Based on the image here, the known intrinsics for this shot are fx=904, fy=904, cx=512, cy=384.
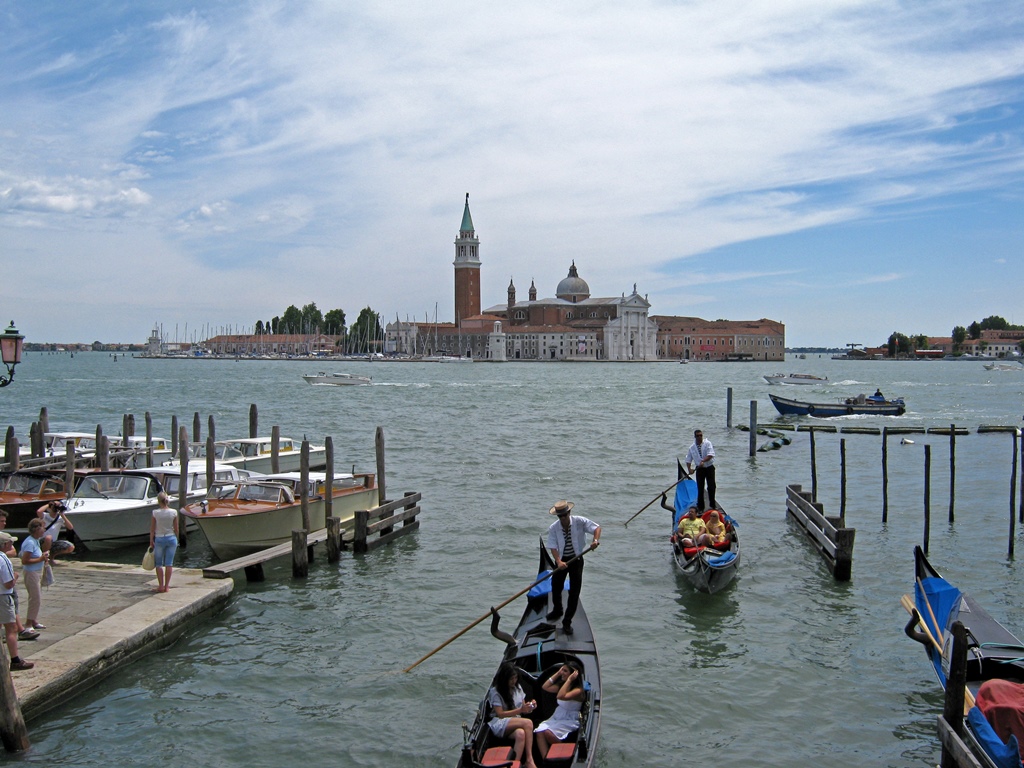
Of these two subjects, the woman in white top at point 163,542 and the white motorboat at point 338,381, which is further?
the white motorboat at point 338,381

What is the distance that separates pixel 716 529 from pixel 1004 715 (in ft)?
20.9

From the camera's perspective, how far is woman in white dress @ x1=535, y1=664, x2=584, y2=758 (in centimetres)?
639

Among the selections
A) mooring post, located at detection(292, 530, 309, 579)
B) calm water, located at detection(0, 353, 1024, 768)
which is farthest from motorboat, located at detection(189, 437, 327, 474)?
mooring post, located at detection(292, 530, 309, 579)

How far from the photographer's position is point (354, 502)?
1489 centimetres

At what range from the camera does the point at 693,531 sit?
1229 centimetres

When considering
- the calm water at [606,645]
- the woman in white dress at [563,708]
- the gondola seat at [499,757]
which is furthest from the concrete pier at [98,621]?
the woman in white dress at [563,708]

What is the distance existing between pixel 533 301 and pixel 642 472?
434 feet

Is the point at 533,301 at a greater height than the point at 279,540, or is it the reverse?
the point at 533,301

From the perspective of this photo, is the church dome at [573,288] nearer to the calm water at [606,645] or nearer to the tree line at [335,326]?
the tree line at [335,326]

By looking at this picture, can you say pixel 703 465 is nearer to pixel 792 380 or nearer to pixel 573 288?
pixel 792 380

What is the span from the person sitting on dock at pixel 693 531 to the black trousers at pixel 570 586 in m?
3.58

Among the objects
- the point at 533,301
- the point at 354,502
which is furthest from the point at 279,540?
the point at 533,301

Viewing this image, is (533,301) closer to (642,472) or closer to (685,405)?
(685,405)

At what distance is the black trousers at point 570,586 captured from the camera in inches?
333
